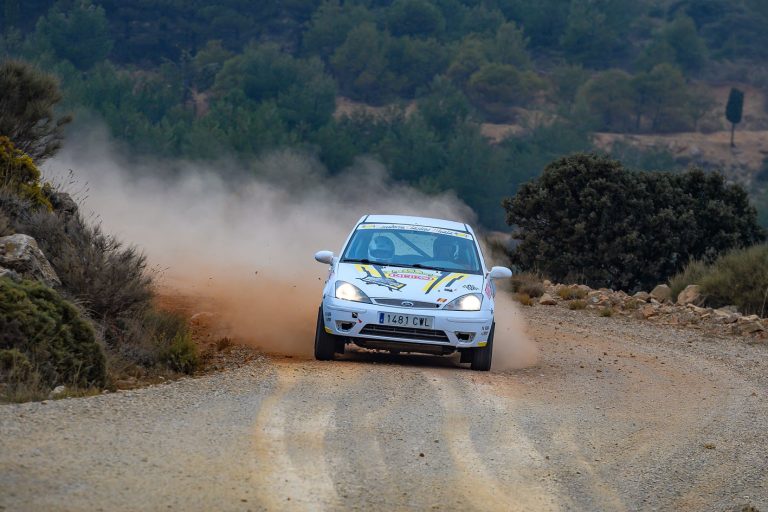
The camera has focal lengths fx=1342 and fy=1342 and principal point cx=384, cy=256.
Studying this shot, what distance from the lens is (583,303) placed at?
24.3 meters

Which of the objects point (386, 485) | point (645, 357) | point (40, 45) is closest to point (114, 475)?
point (386, 485)

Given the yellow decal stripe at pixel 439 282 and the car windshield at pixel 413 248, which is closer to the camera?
the yellow decal stripe at pixel 439 282

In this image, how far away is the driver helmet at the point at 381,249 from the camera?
14.7 metres

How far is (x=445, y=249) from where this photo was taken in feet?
49.5

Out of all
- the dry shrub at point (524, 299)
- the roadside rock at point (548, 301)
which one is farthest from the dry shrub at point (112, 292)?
the roadside rock at point (548, 301)

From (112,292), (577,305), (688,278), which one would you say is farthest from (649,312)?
(112,292)

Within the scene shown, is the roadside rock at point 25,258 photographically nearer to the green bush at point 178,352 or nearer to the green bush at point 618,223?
the green bush at point 178,352

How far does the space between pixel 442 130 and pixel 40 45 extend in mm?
31230

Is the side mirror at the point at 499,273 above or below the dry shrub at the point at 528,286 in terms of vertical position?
above

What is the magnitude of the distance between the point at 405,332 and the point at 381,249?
5.15 ft

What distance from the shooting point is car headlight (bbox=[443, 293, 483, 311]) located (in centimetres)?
1375

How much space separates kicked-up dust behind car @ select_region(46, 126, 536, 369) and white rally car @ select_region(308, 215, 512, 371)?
128 centimetres

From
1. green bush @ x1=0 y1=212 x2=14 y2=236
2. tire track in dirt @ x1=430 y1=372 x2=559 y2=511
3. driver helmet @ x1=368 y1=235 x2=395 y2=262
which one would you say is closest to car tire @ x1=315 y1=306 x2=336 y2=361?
driver helmet @ x1=368 y1=235 x2=395 y2=262

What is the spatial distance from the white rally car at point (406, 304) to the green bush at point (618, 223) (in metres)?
17.3
